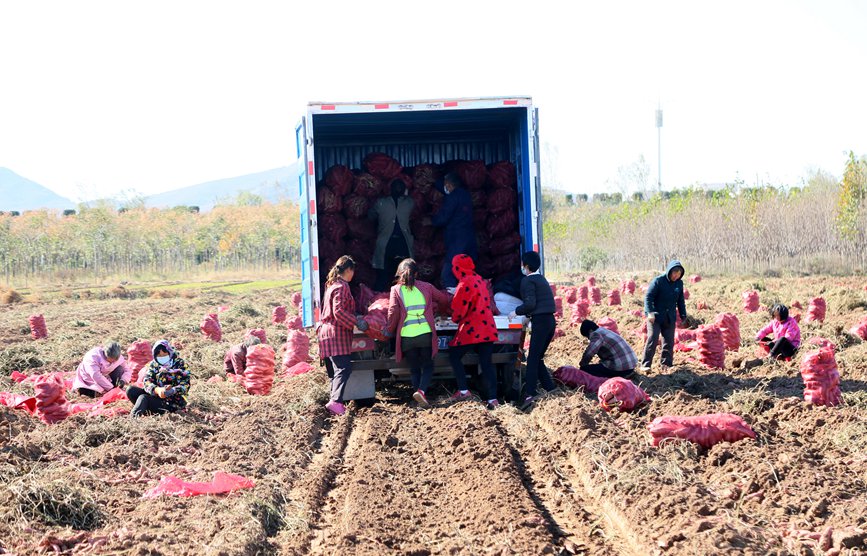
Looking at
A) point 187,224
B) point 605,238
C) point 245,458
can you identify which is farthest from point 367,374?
point 187,224

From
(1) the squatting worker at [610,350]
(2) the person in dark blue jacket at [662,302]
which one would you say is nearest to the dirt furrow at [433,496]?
(1) the squatting worker at [610,350]

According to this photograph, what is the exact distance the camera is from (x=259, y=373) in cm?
1179

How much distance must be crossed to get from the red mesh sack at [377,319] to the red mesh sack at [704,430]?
11.3 ft

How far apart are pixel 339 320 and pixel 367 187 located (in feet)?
9.52

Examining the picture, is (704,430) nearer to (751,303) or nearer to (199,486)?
(199,486)

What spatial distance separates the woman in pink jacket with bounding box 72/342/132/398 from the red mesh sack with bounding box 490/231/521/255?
4842 mm

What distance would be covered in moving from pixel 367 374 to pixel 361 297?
115 centimetres

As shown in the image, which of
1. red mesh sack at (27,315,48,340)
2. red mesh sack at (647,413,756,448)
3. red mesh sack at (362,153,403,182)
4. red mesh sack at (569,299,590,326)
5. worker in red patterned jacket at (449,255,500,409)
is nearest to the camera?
red mesh sack at (647,413,756,448)

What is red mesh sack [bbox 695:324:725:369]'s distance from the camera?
1212 centimetres

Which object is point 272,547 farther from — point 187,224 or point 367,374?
point 187,224

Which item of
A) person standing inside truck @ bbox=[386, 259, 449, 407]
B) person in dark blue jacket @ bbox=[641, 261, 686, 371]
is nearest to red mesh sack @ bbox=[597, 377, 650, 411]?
person standing inside truck @ bbox=[386, 259, 449, 407]

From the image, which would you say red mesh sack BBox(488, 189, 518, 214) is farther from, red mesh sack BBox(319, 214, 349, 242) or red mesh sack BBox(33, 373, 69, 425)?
red mesh sack BBox(33, 373, 69, 425)

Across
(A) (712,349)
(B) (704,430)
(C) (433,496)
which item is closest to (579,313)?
(A) (712,349)

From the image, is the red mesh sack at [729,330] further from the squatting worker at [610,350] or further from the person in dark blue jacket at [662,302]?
the squatting worker at [610,350]
